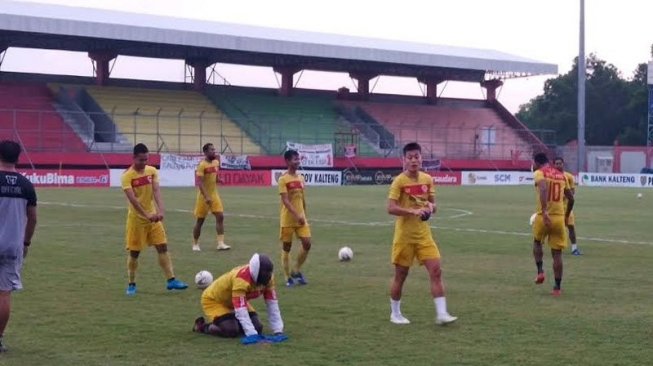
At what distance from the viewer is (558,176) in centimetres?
1449

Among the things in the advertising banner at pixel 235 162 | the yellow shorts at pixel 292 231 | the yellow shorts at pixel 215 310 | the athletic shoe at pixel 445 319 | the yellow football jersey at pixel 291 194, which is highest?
the advertising banner at pixel 235 162

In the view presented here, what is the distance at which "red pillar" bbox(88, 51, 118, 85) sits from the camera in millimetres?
65312

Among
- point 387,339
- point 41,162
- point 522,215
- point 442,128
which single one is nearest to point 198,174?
point 387,339

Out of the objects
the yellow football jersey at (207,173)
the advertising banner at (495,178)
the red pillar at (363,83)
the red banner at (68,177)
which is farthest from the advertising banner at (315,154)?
the yellow football jersey at (207,173)

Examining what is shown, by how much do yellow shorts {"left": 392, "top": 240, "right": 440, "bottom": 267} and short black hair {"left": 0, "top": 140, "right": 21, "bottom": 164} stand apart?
4.49 metres

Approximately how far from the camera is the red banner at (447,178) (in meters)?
65.8

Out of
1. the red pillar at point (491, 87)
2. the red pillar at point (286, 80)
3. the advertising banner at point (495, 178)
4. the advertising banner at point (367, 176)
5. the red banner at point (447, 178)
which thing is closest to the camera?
the advertising banner at point (367, 176)

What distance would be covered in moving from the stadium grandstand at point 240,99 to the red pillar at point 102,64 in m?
0.08

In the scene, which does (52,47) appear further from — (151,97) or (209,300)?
(209,300)

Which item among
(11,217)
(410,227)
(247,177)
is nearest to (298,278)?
(410,227)

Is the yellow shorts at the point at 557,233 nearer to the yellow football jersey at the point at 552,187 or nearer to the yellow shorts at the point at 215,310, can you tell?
the yellow football jersey at the point at 552,187

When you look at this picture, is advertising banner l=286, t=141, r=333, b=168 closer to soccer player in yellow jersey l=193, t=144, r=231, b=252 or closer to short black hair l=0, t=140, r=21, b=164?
soccer player in yellow jersey l=193, t=144, r=231, b=252

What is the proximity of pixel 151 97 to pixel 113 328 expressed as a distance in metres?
57.2

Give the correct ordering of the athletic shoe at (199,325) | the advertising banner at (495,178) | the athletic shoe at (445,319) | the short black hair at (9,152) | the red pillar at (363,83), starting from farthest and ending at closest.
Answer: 1. the red pillar at (363,83)
2. the advertising banner at (495,178)
3. the athletic shoe at (445,319)
4. the athletic shoe at (199,325)
5. the short black hair at (9,152)
